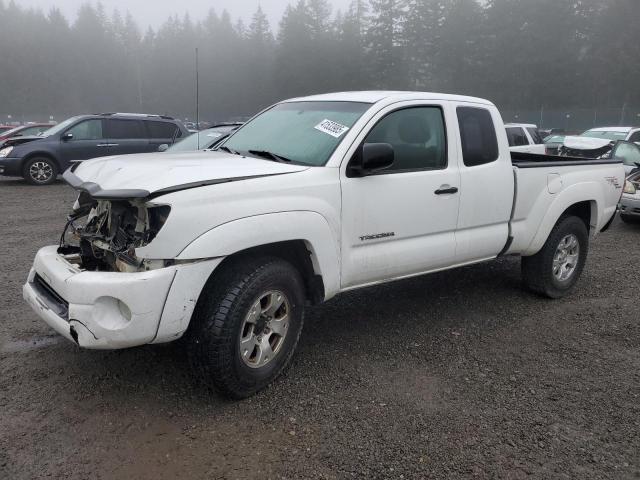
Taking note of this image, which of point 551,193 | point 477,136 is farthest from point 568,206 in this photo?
point 477,136

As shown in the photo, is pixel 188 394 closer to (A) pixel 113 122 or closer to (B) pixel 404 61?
(A) pixel 113 122

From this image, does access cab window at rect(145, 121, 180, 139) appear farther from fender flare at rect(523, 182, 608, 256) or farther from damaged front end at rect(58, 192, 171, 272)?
fender flare at rect(523, 182, 608, 256)

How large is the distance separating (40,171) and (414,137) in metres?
11.9

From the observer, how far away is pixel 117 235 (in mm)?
3297

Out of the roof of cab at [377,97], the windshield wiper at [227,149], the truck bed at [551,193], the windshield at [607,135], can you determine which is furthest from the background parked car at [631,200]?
the windshield wiper at [227,149]

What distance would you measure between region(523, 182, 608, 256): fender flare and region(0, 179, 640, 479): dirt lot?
671 mm

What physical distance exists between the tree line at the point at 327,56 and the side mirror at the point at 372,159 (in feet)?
166

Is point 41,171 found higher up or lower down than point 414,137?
lower down

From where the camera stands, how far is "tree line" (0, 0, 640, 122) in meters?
51.8

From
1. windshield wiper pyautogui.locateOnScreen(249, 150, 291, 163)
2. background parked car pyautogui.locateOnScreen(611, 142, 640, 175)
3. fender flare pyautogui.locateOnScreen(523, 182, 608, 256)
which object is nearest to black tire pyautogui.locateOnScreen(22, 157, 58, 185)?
windshield wiper pyautogui.locateOnScreen(249, 150, 291, 163)

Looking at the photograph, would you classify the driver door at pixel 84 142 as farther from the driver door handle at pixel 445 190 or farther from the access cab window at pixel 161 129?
the driver door handle at pixel 445 190

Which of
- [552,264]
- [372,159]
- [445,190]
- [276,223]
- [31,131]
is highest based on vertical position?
[31,131]

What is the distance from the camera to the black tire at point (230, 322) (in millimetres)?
3203

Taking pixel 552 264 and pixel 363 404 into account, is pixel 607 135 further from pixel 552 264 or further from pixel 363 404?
pixel 363 404
